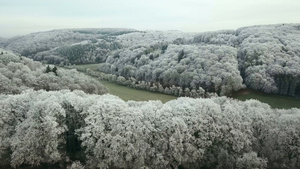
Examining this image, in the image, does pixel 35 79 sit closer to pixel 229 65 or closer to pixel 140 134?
pixel 140 134

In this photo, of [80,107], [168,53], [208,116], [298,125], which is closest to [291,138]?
[298,125]

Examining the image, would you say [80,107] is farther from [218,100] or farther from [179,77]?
[179,77]

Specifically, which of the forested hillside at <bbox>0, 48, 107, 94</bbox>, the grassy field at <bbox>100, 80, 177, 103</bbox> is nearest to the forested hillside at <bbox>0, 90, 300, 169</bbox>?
the forested hillside at <bbox>0, 48, 107, 94</bbox>

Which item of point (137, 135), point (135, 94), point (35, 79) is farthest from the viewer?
point (135, 94)

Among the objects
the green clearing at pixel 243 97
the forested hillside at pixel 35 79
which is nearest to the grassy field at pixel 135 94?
the green clearing at pixel 243 97

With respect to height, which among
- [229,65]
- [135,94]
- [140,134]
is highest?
[140,134]

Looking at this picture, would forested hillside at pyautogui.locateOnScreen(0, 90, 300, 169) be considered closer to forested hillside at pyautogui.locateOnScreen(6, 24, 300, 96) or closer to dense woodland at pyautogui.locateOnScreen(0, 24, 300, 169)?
dense woodland at pyautogui.locateOnScreen(0, 24, 300, 169)

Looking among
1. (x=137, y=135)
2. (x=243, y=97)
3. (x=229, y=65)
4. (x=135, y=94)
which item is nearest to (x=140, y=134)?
(x=137, y=135)
